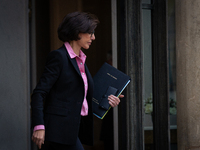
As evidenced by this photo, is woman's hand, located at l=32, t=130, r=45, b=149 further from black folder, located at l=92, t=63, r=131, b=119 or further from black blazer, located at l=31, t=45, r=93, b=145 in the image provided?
black folder, located at l=92, t=63, r=131, b=119

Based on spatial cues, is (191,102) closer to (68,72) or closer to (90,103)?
(90,103)

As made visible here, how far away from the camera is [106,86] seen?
2150mm

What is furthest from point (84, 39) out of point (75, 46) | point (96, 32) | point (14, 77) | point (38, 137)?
point (96, 32)

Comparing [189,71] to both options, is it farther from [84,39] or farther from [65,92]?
[65,92]

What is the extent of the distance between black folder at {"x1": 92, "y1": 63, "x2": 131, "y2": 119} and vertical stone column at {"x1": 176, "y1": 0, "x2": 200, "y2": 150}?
30.6 inches

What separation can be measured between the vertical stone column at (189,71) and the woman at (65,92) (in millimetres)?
1148

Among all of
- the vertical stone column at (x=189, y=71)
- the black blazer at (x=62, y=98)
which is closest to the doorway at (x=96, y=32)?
the vertical stone column at (x=189, y=71)

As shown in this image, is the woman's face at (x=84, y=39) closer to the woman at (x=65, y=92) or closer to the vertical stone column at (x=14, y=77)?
the woman at (x=65, y=92)

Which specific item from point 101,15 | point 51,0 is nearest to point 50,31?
point 51,0

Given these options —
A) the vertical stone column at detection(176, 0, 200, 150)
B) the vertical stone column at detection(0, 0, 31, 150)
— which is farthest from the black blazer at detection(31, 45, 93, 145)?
the vertical stone column at detection(176, 0, 200, 150)

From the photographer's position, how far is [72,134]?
176cm

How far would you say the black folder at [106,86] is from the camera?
209cm

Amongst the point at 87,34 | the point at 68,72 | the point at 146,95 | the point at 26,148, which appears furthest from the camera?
the point at 146,95

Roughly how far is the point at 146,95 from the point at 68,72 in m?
1.64
